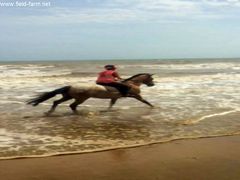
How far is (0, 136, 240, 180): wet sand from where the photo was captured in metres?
5.49

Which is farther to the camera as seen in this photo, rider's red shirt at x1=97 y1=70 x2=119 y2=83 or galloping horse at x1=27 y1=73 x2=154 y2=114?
rider's red shirt at x1=97 y1=70 x2=119 y2=83

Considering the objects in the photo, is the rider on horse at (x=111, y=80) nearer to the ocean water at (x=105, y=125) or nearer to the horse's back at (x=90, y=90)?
the horse's back at (x=90, y=90)

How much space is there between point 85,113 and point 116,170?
6343 millimetres

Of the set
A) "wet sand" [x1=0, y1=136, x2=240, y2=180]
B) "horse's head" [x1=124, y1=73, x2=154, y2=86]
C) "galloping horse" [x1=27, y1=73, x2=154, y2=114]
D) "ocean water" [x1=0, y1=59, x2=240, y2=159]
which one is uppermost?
"horse's head" [x1=124, y1=73, x2=154, y2=86]

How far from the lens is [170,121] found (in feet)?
34.1

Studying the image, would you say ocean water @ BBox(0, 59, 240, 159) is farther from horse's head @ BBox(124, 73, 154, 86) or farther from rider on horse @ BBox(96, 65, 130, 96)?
horse's head @ BBox(124, 73, 154, 86)

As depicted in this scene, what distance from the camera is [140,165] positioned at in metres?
6.04

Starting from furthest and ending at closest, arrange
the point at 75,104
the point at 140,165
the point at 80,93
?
the point at 75,104 → the point at 80,93 → the point at 140,165

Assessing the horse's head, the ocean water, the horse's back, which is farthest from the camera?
the horse's head

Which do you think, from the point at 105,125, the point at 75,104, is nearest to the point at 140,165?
the point at 105,125

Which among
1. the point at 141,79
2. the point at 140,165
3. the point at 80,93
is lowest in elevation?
the point at 140,165

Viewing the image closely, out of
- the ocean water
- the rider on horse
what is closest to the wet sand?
the ocean water

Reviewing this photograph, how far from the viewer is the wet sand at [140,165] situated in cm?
549

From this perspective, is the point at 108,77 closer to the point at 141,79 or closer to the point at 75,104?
the point at 75,104
